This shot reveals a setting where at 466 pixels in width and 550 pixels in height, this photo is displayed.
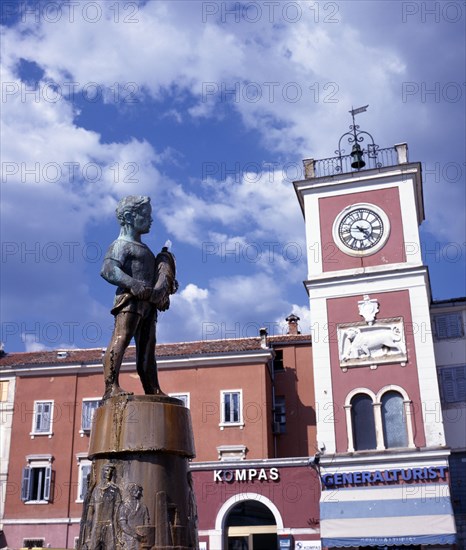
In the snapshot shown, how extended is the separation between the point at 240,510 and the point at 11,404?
12.8m

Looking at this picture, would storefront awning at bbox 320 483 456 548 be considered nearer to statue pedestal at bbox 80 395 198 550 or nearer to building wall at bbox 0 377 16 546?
building wall at bbox 0 377 16 546

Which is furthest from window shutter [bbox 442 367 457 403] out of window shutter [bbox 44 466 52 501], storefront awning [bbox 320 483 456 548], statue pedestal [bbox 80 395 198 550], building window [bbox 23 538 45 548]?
statue pedestal [bbox 80 395 198 550]

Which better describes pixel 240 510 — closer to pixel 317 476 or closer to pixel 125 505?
pixel 317 476

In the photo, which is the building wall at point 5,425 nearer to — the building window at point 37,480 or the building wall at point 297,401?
the building window at point 37,480

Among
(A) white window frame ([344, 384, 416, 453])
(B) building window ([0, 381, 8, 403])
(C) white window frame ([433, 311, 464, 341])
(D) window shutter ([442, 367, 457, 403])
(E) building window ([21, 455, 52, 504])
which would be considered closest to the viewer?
(A) white window frame ([344, 384, 416, 453])

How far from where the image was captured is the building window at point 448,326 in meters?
29.1

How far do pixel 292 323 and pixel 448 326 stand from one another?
10431 mm

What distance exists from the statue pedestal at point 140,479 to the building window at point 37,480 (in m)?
25.0

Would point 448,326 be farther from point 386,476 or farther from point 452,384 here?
point 386,476

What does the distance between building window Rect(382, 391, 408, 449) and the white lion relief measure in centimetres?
141

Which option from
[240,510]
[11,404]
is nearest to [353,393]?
[240,510]

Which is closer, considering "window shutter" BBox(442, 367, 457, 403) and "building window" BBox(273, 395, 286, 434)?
"window shutter" BBox(442, 367, 457, 403)

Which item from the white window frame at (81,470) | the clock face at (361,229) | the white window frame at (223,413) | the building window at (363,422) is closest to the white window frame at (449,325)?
the clock face at (361,229)

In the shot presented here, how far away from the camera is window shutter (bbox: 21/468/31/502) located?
31.6 m
